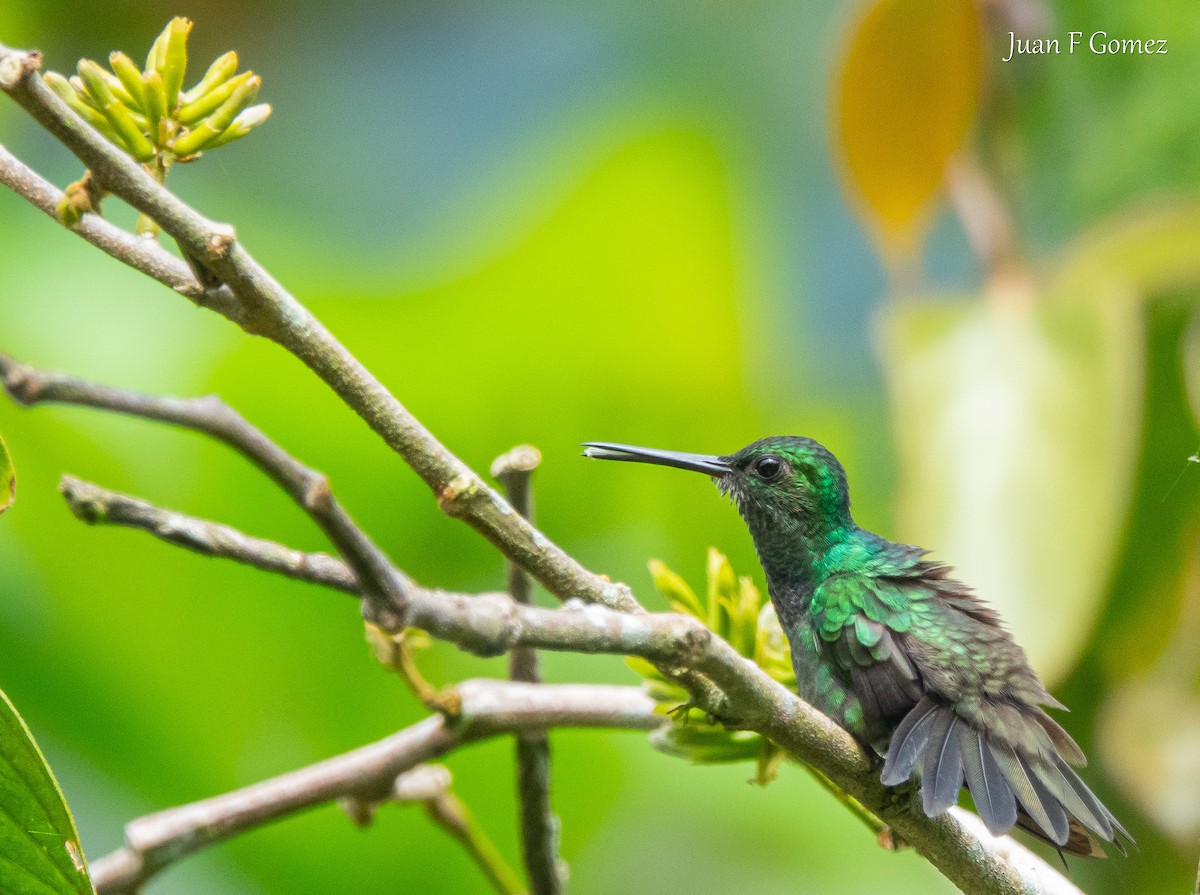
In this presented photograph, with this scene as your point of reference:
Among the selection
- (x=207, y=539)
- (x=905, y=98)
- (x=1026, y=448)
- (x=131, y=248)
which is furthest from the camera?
(x=905, y=98)

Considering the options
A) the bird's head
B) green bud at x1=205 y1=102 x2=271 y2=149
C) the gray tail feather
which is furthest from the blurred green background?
green bud at x1=205 y1=102 x2=271 y2=149

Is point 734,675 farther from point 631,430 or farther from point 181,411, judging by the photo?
point 631,430

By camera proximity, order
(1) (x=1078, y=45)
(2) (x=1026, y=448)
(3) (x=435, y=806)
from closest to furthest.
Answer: (3) (x=435, y=806) → (2) (x=1026, y=448) → (1) (x=1078, y=45)

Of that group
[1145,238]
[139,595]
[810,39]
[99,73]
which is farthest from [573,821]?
[810,39]

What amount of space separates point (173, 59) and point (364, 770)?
47cm

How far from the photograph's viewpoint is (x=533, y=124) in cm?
246

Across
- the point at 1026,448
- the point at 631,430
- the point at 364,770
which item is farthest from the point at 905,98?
the point at 364,770

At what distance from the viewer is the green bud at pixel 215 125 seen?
1.68 feet

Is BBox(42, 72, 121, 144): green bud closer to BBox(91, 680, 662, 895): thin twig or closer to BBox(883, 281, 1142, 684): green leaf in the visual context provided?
BBox(91, 680, 662, 895): thin twig

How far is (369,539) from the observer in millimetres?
500

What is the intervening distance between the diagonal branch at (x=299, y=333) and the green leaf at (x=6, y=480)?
0.15 m

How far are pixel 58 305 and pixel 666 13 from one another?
1451 millimetres

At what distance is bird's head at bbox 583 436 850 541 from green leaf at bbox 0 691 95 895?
21.9 inches

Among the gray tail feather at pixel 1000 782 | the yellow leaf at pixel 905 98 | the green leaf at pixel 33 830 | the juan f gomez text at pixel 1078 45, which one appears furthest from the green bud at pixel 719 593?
the juan f gomez text at pixel 1078 45
